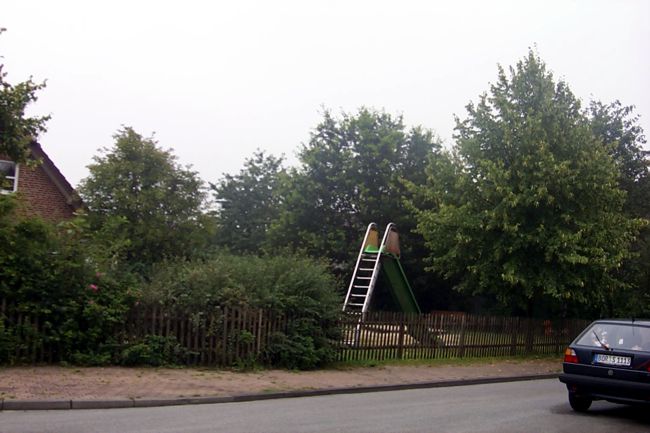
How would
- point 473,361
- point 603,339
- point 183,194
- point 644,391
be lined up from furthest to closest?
point 183,194
point 473,361
point 603,339
point 644,391

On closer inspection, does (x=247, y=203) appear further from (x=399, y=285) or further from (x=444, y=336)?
(x=444, y=336)

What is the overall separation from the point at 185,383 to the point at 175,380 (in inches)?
13.0

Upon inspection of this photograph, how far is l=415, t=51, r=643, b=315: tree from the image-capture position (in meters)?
21.8

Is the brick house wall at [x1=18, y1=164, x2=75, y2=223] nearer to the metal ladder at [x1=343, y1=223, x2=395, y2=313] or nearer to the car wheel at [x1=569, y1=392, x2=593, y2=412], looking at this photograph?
the metal ladder at [x1=343, y1=223, x2=395, y2=313]

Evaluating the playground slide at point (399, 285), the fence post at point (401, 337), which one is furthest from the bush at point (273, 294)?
the playground slide at point (399, 285)

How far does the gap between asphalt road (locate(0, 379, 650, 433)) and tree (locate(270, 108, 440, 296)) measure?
26848mm

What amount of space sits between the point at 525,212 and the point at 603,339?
1153 cm

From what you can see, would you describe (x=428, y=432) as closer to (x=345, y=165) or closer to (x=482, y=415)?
(x=482, y=415)

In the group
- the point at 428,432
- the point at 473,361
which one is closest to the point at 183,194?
the point at 473,361

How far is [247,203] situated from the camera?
6084cm

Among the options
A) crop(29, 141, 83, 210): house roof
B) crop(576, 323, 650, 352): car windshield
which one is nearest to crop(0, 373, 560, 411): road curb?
crop(576, 323, 650, 352): car windshield

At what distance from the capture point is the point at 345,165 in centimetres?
4144

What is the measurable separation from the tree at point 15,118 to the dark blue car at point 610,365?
11.0 m

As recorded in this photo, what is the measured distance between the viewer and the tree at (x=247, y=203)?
57.9 meters
